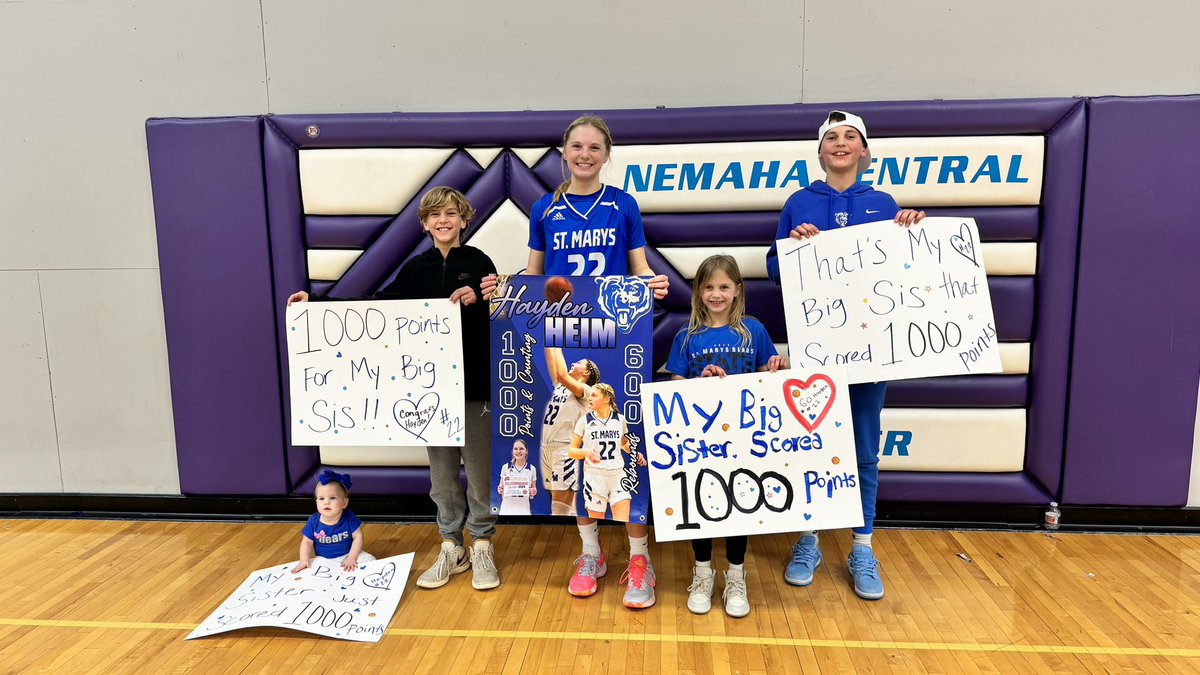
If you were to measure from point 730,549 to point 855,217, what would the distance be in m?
1.18

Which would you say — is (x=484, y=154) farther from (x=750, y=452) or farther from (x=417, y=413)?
(x=750, y=452)

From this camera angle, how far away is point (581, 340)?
2.26m

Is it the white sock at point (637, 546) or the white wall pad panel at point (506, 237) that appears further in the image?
the white wall pad panel at point (506, 237)

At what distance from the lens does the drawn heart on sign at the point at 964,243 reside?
2270 millimetres

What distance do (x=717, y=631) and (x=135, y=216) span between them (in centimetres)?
289

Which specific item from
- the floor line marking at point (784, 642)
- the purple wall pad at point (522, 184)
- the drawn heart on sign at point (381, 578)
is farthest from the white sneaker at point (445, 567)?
the purple wall pad at point (522, 184)

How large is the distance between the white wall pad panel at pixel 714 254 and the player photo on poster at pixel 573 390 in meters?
0.59

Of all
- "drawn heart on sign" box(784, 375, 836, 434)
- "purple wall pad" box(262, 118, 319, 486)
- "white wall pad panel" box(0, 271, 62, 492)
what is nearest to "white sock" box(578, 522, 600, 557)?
"drawn heart on sign" box(784, 375, 836, 434)

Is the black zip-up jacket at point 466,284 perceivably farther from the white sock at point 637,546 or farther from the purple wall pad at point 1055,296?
the purple wall pad at point 1055,296

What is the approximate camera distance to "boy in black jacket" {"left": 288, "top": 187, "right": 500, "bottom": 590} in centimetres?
232

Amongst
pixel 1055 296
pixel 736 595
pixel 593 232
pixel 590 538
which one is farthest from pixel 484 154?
A: pixel 1055 296

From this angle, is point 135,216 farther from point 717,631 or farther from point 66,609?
point 717,631

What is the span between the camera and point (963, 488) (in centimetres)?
282

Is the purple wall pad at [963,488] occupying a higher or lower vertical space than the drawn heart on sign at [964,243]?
lower
